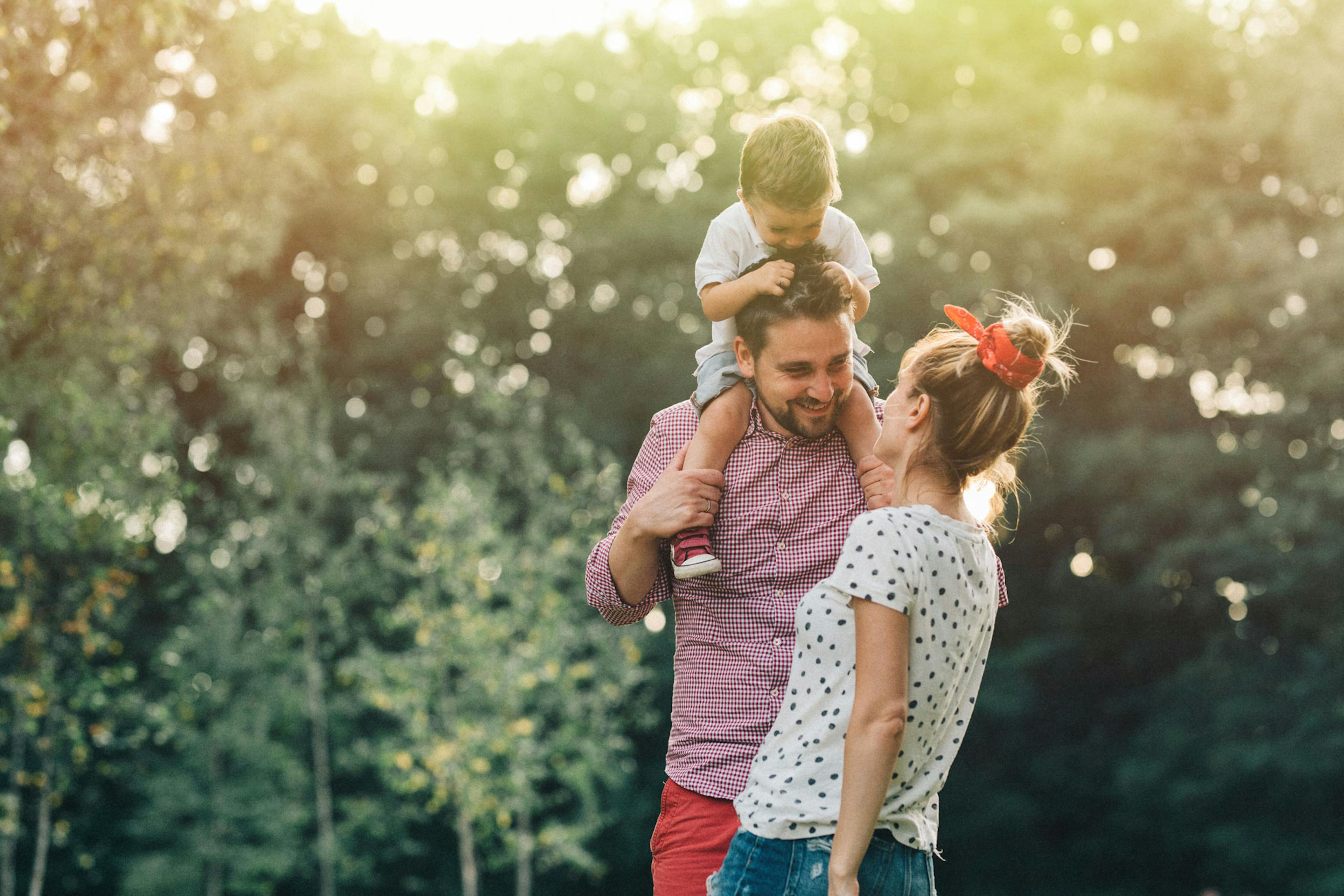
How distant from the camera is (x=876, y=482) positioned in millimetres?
2531

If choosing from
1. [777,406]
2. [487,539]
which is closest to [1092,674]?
[487,539]

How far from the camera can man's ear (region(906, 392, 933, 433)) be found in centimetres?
212

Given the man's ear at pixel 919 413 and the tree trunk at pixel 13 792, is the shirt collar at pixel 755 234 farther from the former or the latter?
the tree trunk at pixel 13 792

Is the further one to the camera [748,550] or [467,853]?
[467,853]

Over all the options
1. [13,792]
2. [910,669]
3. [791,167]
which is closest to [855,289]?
[791,167]

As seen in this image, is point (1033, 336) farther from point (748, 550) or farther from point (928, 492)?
point (748, 550)

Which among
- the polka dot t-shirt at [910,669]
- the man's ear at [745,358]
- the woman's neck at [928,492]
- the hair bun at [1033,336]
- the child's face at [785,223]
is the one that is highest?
the child's face at [785,223]

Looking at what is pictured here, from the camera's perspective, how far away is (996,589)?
6.99ft

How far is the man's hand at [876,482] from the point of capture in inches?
97.9

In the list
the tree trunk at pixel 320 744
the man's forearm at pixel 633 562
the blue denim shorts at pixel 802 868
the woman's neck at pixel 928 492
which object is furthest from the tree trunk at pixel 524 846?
the woman's neck at pixel 928 492

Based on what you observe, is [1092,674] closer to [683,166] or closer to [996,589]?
[683,166]

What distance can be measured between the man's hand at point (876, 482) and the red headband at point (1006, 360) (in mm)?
405

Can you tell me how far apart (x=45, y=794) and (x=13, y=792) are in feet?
2.02

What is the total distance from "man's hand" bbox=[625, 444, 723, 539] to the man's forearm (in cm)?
1
